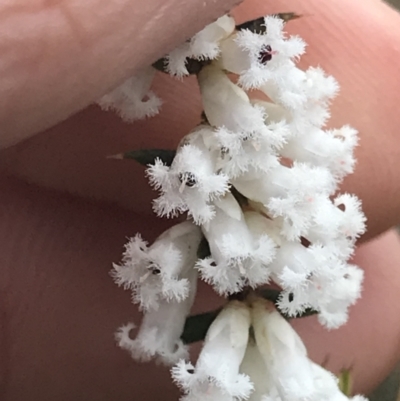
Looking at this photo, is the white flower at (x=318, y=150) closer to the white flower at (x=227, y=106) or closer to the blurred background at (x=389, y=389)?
the white flower at (x=227, y=106)

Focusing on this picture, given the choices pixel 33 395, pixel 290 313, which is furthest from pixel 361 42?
pixel 33 395

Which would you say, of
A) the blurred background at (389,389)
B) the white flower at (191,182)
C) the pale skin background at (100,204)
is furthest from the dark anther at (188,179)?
the blurred background at (389,389)

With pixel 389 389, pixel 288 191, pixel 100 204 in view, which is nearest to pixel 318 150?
pixel 288 191

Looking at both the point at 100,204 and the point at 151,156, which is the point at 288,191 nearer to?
the point at 151,156

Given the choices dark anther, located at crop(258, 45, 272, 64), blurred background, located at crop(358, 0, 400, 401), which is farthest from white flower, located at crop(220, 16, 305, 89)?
blurred background, located at crop(358, 0, 400, 401)

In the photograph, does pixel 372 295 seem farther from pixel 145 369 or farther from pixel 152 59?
pixel 152 59
